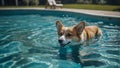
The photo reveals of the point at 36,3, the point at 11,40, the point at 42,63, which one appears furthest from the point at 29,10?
the point at 42,63

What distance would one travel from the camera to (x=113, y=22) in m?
11.5

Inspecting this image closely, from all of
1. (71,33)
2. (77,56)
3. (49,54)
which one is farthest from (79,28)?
(49,54)

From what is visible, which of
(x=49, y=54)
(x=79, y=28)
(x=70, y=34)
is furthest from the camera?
(x=49, y=54)

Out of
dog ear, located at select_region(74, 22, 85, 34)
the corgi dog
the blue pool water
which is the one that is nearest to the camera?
the blue pool water

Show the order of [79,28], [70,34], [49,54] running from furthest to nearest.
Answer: [49,54], [79,28], [70,34]

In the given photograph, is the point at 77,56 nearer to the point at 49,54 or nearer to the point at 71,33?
the point at 71,33

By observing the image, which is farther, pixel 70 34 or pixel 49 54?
pixel 49 54

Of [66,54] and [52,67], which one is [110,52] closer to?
[66,54]

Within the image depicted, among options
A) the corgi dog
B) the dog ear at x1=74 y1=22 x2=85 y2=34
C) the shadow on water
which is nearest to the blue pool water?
the shadow on water

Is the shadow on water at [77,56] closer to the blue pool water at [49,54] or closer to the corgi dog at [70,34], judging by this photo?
the blue pool water at [49,54]

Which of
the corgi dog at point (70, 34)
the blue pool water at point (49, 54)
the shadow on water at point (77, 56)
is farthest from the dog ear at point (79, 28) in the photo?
the blue pool water at point (49, 54)

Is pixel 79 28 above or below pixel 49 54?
above

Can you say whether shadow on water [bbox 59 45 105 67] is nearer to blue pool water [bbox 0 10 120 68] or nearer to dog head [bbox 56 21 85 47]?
blue pool water [bbox 0 10 120 68]

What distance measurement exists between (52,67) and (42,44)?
86.9 inches
